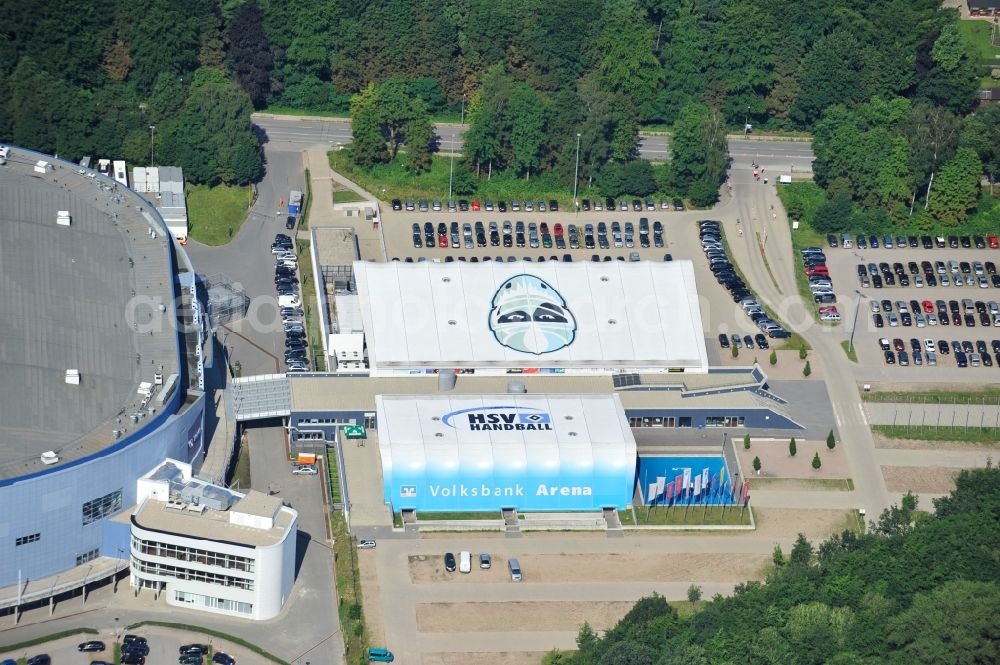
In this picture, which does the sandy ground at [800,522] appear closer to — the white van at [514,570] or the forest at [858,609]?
the forest at [858,609]

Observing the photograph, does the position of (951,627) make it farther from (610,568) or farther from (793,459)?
(793,459)

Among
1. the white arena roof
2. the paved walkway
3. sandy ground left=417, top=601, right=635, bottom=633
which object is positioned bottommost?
sandy ground left=417, top=601, right=635, bottom=633

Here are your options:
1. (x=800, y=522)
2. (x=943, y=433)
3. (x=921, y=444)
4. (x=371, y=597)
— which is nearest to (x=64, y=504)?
(x=371, y=597)

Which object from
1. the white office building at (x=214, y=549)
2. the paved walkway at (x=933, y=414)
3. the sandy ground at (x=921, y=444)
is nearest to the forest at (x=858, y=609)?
the sandy ground at (x=921, y=444)

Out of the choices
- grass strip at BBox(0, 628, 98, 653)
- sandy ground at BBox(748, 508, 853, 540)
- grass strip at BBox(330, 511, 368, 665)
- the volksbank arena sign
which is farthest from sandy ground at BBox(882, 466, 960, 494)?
grass strip at BBox(0, 628, 98, 653)

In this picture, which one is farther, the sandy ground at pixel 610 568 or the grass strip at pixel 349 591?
the sandy ground at pixel 610 568

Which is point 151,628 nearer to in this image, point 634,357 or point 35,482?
point 35,482

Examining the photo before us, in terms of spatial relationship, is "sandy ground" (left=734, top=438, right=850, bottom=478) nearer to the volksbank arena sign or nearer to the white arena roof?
the white arena roof
